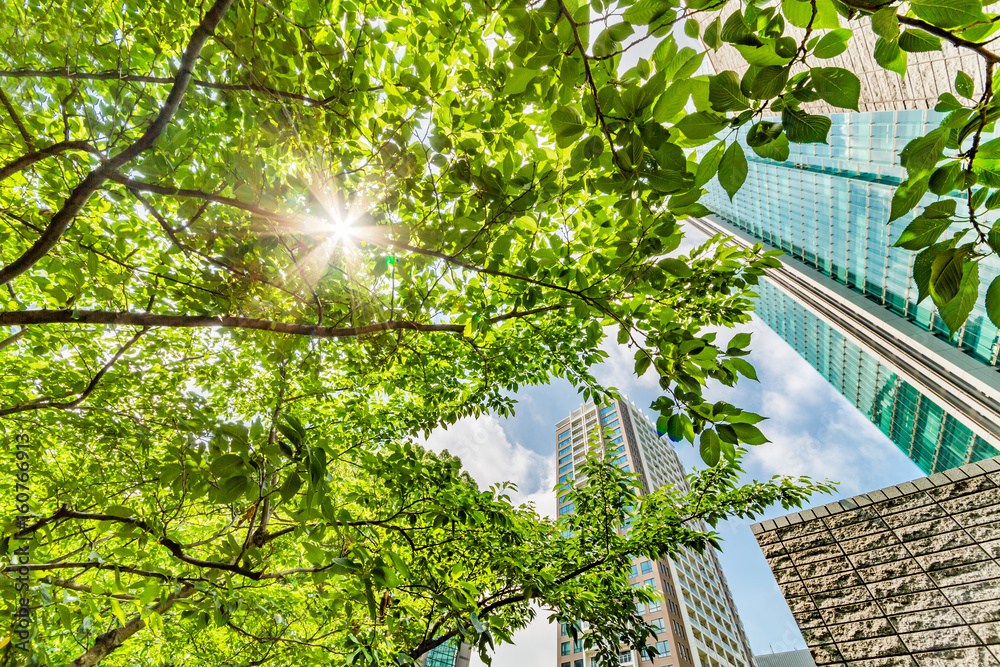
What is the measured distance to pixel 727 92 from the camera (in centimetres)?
95

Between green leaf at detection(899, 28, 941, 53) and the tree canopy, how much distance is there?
1 centimetres

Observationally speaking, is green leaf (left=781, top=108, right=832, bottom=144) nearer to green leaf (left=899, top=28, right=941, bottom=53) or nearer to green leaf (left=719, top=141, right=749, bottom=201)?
green leaf (left=719, top=141, right=749, bottom=201)

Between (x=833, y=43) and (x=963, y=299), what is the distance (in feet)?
2.29

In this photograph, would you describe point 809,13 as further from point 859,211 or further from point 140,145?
point 859,211

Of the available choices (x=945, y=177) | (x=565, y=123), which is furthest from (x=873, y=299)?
(x=565, y=123)

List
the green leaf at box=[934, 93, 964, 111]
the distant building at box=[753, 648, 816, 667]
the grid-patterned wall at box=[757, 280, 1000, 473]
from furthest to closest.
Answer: the distant building at box=[753, 648, 816, 667]
the grid-patterned wall at box=[757, 280, 1000, 473]
the green leaf at box=[934, 93, 964, 111]

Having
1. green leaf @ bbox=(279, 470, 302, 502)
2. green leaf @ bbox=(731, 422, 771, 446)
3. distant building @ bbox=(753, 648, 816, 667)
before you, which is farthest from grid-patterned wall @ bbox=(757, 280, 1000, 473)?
green leaf @ bbox=(279, 470, 302, 502)

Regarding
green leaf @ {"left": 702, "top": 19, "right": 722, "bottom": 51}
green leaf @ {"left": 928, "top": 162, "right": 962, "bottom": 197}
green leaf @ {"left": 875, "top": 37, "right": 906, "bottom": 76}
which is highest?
green leaf @ {"left": 702, "top": 19, "right": 722, "bottom": 51}

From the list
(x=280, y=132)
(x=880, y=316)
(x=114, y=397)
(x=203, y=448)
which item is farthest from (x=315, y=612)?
(x=880, y=316)

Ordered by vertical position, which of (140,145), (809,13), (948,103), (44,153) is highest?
(44,153)

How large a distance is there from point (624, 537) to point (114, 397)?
23.2ft

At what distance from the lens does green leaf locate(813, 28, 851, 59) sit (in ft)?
2.96

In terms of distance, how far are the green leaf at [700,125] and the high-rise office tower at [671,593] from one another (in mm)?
27891

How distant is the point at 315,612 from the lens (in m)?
6.45
